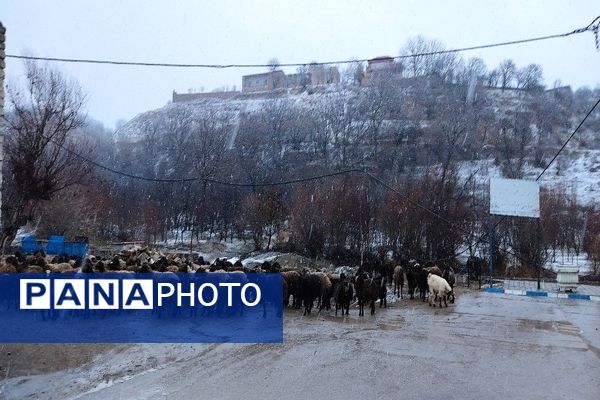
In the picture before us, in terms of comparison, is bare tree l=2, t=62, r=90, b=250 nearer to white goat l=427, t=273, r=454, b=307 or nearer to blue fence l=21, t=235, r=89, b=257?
blue fence l=21, t=235, r=89, b=257

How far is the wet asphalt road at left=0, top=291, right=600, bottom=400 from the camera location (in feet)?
26.8

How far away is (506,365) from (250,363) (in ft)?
15.1

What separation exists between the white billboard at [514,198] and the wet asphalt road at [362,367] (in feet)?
34.1

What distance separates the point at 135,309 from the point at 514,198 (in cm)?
1753

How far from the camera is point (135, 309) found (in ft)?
45.3

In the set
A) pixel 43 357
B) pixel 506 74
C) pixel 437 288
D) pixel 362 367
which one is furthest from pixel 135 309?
pixel 506 74

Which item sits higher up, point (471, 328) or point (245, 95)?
point (245, 95)

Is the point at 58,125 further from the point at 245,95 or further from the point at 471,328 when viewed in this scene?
the point at 245,95

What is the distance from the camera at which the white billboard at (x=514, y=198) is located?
24250 mm

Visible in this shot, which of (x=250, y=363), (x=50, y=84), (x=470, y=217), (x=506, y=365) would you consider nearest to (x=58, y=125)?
(x=50, y=84)

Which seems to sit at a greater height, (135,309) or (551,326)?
(135,309)

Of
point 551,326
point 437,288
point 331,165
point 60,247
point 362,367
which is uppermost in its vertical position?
point 331,165

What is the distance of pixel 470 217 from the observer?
1535 inches

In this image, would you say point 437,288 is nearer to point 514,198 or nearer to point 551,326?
point 551,326
